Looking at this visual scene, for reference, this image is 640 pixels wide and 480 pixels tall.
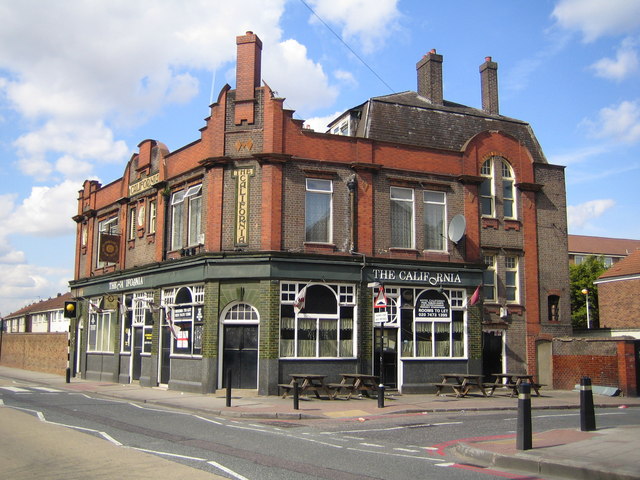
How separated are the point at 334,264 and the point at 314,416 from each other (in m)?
6.88

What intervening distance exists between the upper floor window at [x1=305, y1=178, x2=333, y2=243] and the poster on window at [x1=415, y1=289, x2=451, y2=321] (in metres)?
4.16

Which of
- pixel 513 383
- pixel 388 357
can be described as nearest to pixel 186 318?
pixel 388 357

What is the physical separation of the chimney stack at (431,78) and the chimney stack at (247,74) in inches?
351

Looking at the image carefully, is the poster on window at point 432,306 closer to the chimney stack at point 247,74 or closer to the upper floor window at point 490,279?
the upper floor window at point 490,279

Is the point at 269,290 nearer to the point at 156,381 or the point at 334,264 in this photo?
the point at 334,264

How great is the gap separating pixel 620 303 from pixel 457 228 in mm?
21121

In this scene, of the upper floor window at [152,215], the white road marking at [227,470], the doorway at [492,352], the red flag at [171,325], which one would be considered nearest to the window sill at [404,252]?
the doorway at [492,352]

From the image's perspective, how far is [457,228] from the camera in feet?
78.6

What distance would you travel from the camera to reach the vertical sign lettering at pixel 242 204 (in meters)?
22.2

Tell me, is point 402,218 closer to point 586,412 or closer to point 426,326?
point 426,326

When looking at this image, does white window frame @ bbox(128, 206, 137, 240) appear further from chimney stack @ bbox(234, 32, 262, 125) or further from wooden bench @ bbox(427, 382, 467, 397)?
wooden bench @ bbox(427, 382, 467, 397)

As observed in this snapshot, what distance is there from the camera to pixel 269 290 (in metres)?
21.3

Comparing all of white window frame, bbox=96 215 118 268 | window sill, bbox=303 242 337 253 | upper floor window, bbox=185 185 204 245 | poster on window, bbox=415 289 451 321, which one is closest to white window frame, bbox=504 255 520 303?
poster on window, bbox=415 289 451 321

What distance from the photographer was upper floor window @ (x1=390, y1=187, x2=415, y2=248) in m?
23.7
